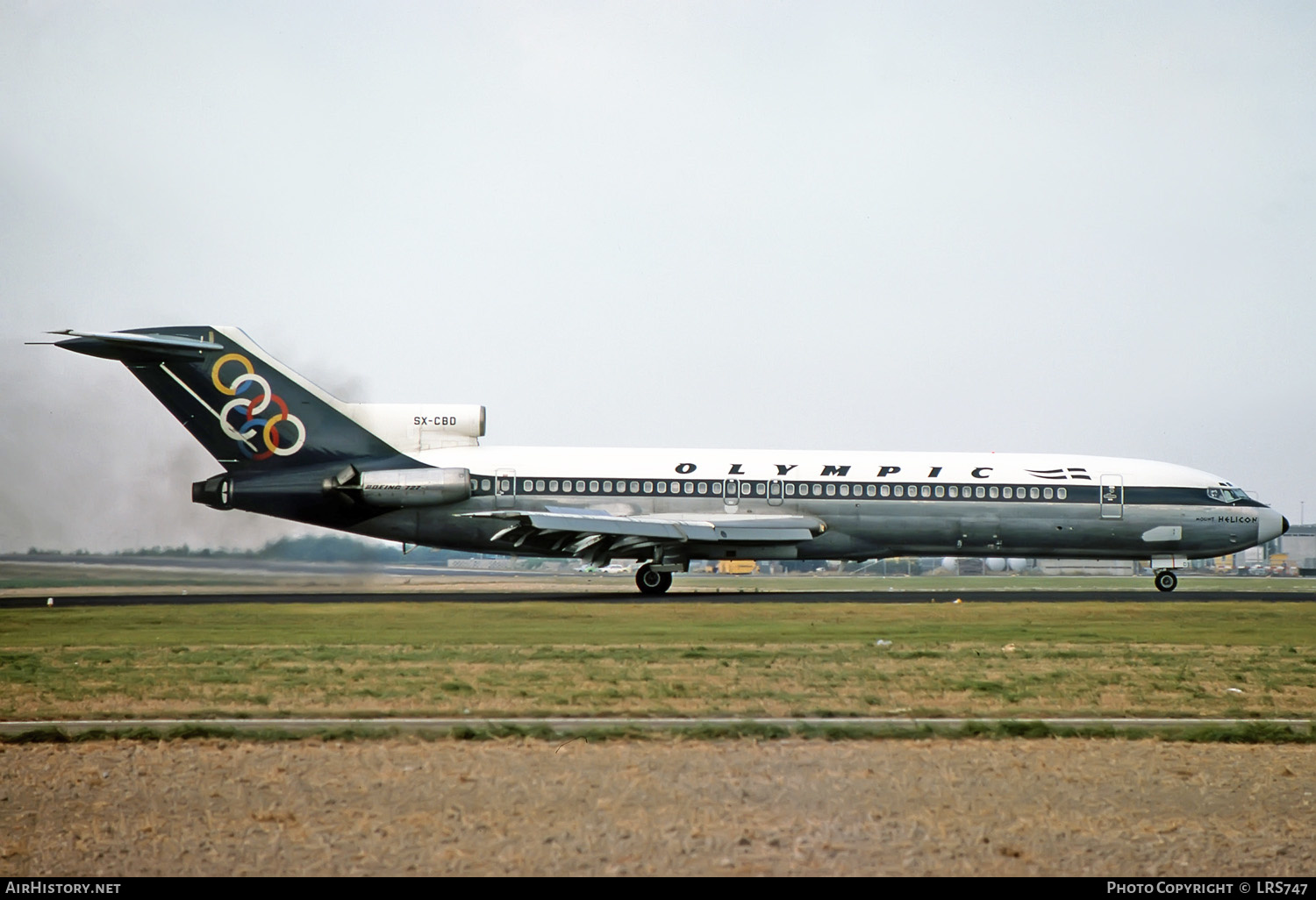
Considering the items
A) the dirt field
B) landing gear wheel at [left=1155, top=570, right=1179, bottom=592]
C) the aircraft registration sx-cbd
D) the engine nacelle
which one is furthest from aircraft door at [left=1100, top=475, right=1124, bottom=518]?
the dirt field

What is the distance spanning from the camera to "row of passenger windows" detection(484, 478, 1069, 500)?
32.2 m

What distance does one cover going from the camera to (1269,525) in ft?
A: 116

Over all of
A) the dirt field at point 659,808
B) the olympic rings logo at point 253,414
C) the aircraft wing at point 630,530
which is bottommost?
the dirt field at point 659,808

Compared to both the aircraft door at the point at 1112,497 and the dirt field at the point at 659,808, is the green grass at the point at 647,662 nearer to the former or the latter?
the dirt field at the point at 659,808

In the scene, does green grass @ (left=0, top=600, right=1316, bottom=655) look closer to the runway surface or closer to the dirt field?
the runway surface

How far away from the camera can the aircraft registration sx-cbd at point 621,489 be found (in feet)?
103

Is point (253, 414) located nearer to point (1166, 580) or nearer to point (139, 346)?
point (139, 346)

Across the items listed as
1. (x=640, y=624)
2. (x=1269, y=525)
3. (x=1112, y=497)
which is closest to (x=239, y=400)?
(x=640, y=624)

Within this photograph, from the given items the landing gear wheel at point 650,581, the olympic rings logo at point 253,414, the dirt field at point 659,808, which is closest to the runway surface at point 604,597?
the landing gear wheel at point 650,581

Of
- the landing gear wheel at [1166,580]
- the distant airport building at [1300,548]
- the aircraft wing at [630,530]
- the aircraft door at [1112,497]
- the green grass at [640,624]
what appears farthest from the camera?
the distant airport building at [1300,548]

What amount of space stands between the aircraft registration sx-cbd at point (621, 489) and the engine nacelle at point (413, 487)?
0.04m

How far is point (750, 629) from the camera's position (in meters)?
20.6

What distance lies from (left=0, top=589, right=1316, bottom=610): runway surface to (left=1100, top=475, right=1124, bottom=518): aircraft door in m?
2.19
